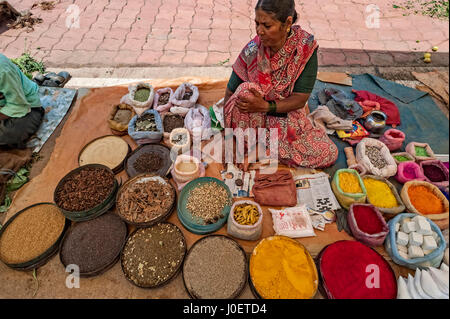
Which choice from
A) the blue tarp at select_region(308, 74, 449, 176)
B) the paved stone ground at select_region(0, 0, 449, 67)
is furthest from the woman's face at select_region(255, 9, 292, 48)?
the paved stone ground at select_region(0, 0, 449, 67)

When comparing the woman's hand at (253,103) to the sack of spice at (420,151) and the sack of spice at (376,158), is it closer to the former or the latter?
the sack of spice at (376,158)

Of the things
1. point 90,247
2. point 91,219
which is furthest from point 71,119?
point 90,247

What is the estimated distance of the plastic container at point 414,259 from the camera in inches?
80.3

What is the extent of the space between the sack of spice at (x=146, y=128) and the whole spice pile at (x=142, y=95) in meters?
0.28

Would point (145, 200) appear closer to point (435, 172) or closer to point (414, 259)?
point (414, 259)

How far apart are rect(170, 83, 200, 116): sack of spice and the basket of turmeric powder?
8.61 feet

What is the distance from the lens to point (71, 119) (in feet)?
11.3

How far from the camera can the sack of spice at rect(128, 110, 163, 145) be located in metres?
2.97

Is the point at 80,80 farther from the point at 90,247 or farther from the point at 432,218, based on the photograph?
the point at 432,218

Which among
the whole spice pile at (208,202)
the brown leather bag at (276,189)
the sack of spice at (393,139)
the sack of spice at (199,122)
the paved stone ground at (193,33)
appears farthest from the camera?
the paved stone ground at (193,33)

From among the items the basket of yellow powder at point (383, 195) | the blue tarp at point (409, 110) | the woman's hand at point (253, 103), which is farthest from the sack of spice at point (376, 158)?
the woman's hand at point (253, 103)

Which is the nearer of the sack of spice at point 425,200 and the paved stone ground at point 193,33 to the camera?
the sack of spice at point 425,200

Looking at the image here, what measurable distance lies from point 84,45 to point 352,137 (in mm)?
4965

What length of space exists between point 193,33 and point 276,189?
3957mm
